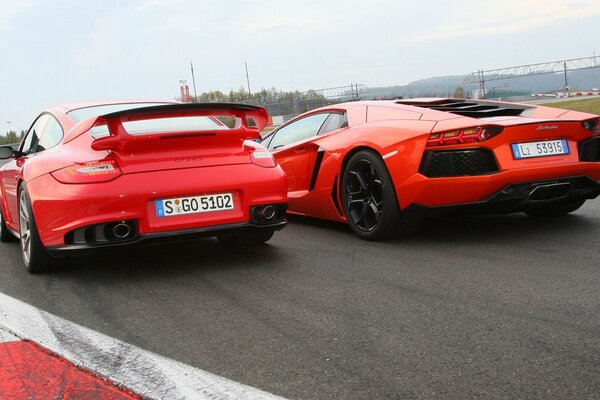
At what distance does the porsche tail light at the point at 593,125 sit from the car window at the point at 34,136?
13.6 ft

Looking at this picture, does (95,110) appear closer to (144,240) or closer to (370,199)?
(144,240)

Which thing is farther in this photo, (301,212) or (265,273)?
(301,212)

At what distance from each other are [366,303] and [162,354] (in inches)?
45.4

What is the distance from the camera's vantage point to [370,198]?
5262mm


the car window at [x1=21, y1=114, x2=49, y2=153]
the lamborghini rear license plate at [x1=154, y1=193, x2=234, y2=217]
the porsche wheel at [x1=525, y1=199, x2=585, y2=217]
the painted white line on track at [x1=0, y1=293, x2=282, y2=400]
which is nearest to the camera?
the painted white line on track at [x1=0, y1=293, x2=282, y2=400]

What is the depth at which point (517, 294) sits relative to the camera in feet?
11.6

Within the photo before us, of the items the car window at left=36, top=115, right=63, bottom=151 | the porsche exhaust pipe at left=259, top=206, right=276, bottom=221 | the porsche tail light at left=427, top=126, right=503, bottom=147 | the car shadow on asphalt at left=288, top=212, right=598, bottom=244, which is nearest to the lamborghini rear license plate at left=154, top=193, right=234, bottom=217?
the porsche exhaust pipe at left=259, top=206, right=276, bottom=221

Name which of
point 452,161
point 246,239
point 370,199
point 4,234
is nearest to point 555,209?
point 452,161

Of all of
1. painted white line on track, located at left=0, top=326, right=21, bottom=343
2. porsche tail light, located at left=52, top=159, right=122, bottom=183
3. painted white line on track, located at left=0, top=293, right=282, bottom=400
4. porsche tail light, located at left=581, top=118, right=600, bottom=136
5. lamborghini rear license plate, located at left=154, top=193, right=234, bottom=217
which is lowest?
painted white line on track, located at left=0, top=293, right=282, bottom=400

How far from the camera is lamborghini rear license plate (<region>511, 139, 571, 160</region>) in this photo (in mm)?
4703

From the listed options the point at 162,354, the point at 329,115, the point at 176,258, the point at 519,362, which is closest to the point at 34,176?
the point at 176,258

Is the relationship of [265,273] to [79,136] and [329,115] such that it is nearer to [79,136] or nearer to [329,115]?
[79,136]

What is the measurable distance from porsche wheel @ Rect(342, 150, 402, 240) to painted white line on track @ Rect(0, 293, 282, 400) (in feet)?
8.16

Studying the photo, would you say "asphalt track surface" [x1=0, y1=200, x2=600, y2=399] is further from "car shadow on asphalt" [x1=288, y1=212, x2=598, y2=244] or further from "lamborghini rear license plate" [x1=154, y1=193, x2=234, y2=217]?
"lamborghini rear license plate" [x1=154, y1=193, x2=234, y2=217]
